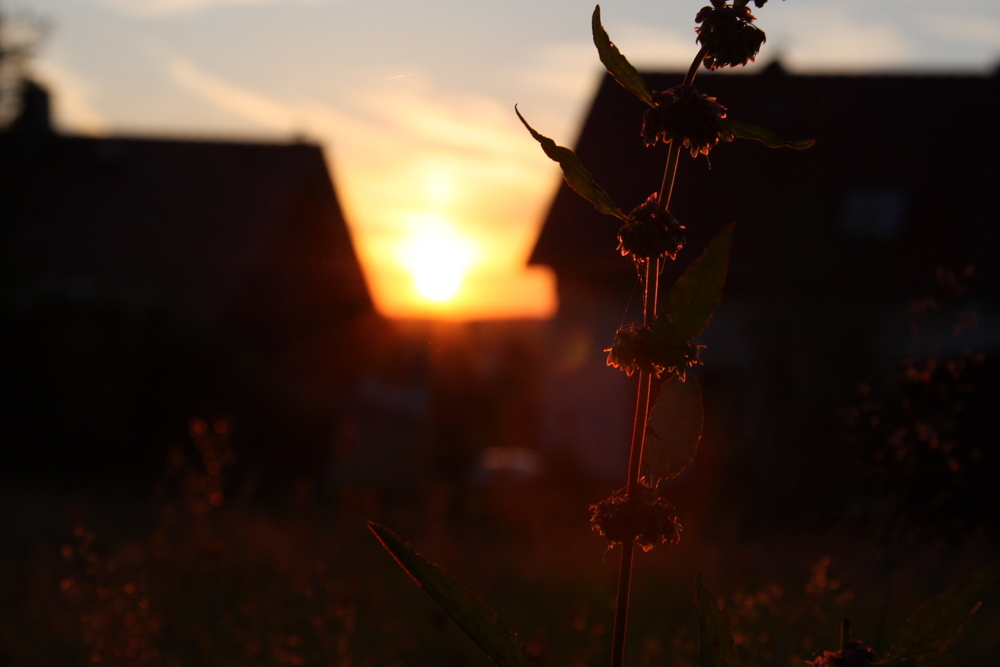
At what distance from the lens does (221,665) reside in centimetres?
364

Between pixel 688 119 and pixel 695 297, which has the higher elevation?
pixel 688 119

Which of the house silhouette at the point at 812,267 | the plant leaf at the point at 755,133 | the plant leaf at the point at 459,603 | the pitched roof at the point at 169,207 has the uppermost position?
the pitched roof at the point at 169,207

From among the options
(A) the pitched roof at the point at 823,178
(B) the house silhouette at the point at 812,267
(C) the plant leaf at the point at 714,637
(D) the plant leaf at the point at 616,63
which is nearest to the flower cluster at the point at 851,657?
(C) the plant leaf at the point at 714,637

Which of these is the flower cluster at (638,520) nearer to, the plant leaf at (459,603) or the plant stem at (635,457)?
the plant stem at (635,457)

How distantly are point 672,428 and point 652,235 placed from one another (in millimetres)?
357

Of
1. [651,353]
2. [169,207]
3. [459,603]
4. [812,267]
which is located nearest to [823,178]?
[812,267]

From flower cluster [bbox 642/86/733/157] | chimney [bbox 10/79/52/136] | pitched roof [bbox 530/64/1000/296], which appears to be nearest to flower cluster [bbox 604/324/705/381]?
flower cluster [bbox 642/86/733/157]

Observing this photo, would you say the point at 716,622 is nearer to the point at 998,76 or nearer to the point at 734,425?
the point at 734,425

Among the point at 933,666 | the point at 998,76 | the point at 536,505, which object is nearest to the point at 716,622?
the point at 933,666

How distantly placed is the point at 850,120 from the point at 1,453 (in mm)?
16151

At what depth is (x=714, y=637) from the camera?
1.31 metres

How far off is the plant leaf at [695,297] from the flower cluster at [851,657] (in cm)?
47

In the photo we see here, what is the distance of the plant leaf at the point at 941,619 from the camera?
119 cm

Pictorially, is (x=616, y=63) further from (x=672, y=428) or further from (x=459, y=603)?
(x=459, y=603)
